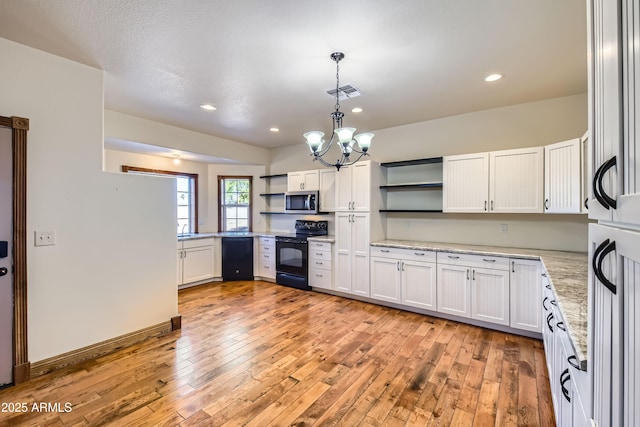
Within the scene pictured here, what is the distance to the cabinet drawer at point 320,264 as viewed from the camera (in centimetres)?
472

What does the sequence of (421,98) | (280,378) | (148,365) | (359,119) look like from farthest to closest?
(359,119) < (421,98) < (148,365) < (280,378)

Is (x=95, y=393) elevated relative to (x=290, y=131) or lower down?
lower down

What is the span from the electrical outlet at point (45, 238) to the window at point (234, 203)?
12.1 feet

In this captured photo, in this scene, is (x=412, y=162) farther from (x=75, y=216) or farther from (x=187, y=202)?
(x=187, y=202)

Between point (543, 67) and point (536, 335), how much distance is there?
8.92ft

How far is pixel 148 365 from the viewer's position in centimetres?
256

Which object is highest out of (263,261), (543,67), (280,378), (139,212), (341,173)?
(543,67)

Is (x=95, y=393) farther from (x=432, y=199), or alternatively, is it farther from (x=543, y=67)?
(x=543, y=67)

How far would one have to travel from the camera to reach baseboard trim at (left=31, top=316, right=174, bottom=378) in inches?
95.0

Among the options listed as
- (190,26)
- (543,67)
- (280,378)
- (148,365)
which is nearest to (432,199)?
(543,67)

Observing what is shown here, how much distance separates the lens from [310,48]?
232cm

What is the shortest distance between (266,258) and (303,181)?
5.41ft

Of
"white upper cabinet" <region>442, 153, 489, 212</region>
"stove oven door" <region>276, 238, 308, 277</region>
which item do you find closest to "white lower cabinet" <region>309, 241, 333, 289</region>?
"stove oven door" <region>276, 238, 308, 277</region>

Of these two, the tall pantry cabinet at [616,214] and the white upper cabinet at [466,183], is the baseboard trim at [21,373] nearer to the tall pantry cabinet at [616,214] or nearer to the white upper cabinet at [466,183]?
the tall pantry cabinet at [616,214]
